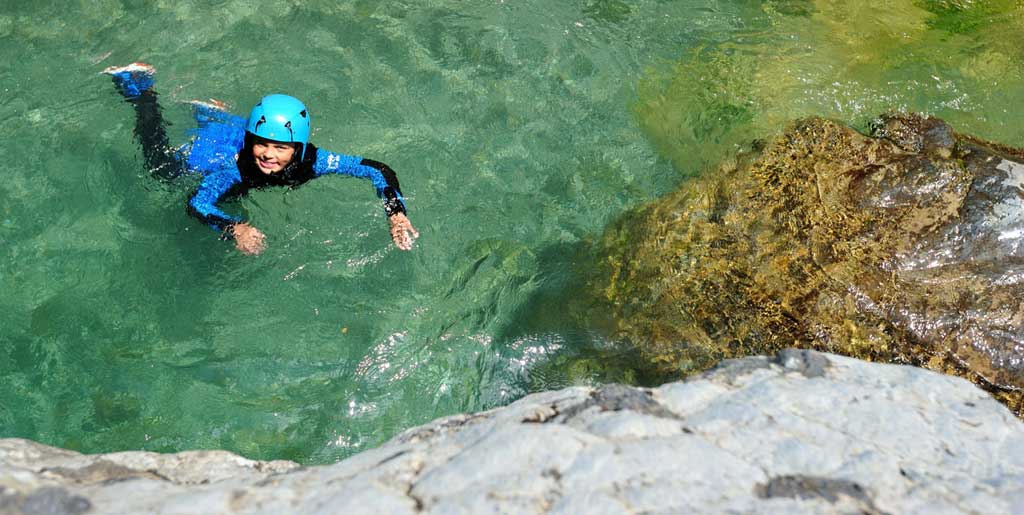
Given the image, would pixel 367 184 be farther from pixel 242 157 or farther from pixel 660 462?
pixel 660 462

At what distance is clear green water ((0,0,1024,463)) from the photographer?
4.92 metres

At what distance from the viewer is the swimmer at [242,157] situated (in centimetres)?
542

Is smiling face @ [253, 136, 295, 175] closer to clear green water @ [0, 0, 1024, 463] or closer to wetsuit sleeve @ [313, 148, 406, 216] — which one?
wetsuit sleeve @ [313, 148, 406, 216]

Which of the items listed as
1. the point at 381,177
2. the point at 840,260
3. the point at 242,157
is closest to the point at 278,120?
the point at 242,157

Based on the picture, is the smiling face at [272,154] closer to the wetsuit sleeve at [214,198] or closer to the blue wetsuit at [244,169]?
the blue wetsuit at [244,169]

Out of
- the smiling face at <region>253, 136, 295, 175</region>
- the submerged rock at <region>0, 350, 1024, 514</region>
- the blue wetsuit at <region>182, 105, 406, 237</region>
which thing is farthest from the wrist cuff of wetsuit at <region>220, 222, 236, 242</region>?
the submerged rock at <region>0, 350, 1024, 514</region>

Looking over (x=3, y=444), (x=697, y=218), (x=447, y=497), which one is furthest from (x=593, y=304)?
(x=3, y=444)

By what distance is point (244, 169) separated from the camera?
574cm

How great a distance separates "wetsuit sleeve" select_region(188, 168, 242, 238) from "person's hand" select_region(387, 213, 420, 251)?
1.08 m

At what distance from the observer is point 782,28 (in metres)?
7.26

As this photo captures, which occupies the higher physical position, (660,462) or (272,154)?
(660,462)

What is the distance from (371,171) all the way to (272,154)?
0.70m

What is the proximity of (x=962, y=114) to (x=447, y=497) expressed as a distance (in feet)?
19.9

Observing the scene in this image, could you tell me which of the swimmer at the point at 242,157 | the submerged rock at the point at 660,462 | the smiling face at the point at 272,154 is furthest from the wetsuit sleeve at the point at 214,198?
the submerged rock at the point at 660,462
